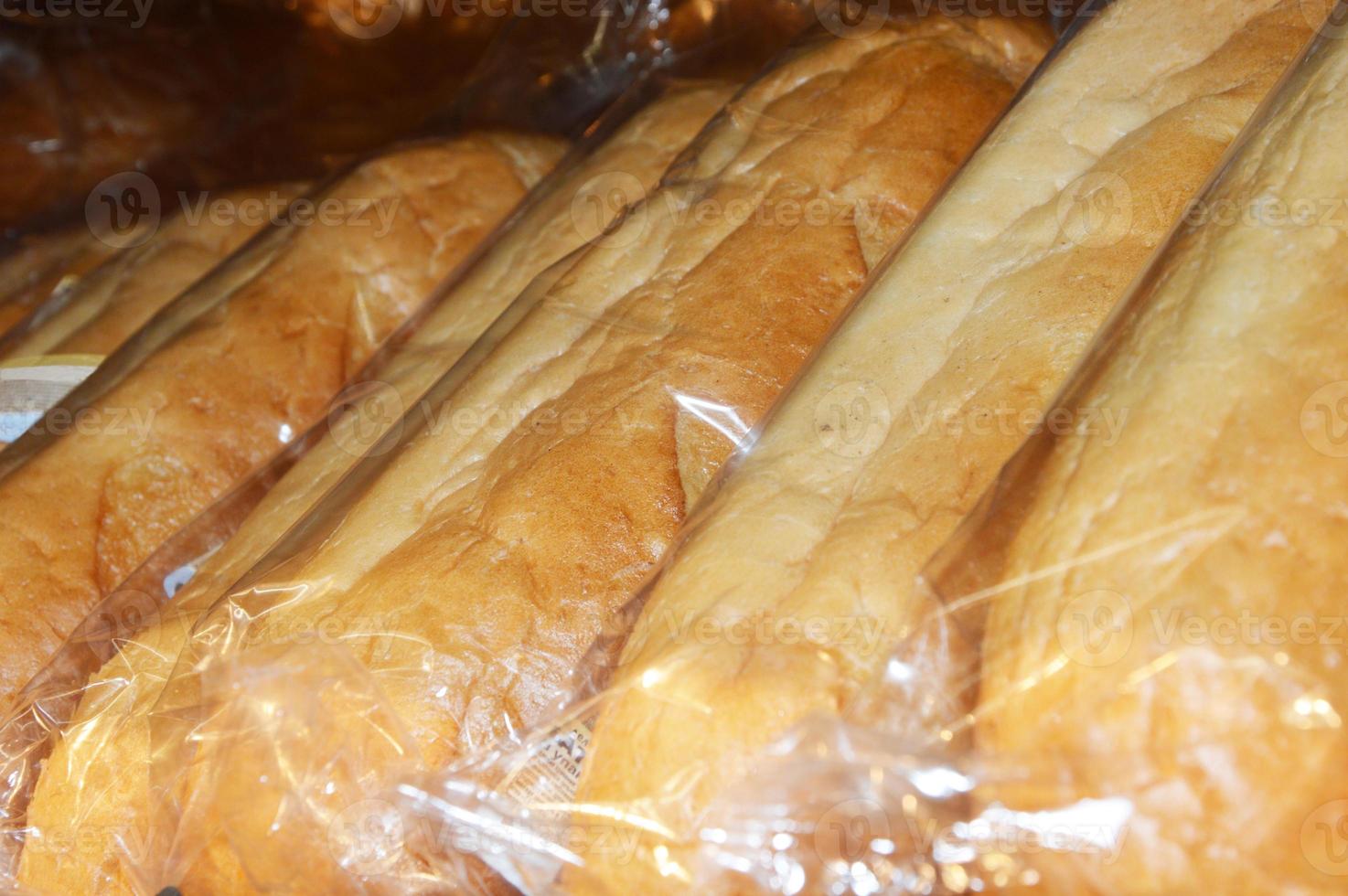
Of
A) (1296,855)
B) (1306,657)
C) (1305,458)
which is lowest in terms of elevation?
(1296,855)

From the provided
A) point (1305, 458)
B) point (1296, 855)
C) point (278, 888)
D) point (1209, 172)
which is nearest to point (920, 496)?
point (1305, 458)

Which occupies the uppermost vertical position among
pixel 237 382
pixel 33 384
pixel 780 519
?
pixel 33 384

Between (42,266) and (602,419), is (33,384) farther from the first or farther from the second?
(602,419)

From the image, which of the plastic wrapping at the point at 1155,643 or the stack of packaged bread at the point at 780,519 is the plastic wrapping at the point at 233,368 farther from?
the plastic wrapping at the point at 1155,643

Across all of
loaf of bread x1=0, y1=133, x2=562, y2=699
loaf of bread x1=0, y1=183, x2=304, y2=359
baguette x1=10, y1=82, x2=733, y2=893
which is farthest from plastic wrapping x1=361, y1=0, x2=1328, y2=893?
loaf of bread x1=0, y1=183, x2=304, y2=359

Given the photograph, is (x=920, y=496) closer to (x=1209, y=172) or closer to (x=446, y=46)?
(x=1209, y=172)

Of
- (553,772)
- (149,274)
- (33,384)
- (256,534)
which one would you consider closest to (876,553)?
(553,772)
